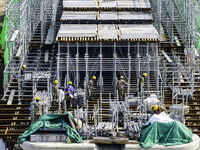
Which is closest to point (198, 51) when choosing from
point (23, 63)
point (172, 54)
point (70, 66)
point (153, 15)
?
point (172, 54)

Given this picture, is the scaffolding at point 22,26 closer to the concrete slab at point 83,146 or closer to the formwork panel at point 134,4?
the formwork panel at point 134,4

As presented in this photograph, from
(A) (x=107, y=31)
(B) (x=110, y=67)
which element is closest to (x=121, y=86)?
(B) (x=110, y=67)

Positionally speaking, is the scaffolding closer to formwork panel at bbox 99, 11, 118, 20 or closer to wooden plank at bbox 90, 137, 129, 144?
formwork panel at bbox 99, 11, 118, 20

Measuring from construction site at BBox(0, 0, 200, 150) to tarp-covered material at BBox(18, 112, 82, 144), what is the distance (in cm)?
9

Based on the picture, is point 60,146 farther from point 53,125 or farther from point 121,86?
point 121,86

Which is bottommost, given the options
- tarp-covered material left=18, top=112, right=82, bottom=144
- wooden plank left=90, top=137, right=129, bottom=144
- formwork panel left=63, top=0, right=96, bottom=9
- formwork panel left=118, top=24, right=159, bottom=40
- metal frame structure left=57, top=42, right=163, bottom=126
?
wooden plank left=90, top=137, right=129, bottom=144

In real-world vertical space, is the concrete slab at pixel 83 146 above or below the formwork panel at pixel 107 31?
below

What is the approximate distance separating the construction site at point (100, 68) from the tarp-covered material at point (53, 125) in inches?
3.4

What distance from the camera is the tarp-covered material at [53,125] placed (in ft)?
114

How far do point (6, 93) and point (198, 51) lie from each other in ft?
55.7

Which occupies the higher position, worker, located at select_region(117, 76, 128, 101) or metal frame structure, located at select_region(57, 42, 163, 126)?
metal frame structure, located at select_region(57, 42, 163, 126)

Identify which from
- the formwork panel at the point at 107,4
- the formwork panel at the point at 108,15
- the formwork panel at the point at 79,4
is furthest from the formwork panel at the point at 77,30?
the formwork panel at the point at 107,4

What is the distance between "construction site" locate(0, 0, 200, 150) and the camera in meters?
37.2

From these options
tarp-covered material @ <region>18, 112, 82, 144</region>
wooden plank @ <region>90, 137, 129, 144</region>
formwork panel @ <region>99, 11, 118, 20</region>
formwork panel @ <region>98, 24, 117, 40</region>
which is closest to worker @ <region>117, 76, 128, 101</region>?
formwork panel @ <region>98, 24, 117, 40</region>
